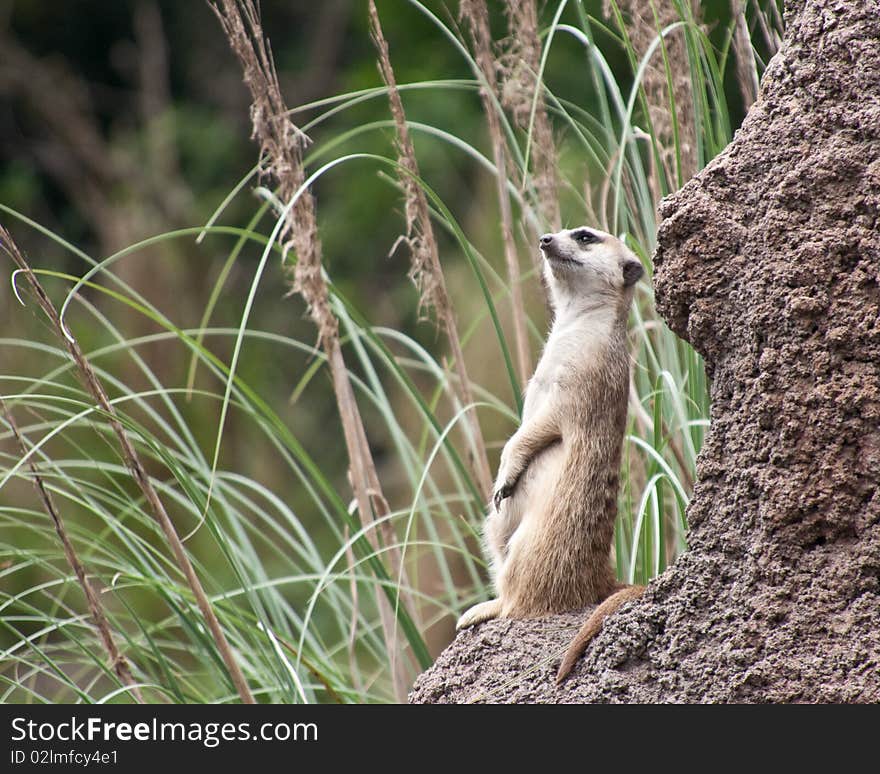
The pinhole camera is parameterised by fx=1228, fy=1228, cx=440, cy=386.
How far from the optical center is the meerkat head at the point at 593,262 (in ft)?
6.86

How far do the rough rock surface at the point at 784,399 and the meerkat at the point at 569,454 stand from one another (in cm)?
21

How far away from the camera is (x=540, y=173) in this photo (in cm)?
225

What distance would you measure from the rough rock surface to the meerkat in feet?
0.68

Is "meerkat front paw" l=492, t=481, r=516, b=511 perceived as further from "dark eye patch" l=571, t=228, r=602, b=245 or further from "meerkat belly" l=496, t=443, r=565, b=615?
"dark eye patch" l=571, t=228, r=602, b=245

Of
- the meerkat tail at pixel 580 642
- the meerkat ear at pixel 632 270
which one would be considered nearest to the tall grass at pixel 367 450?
the meerkat ear at pixel 632 270

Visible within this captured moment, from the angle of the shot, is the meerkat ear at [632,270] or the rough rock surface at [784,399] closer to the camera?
the rough rock surface at [784,399]

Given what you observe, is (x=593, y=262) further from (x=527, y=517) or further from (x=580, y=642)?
(x=580, y=642)

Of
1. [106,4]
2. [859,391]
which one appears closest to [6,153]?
[106,4]

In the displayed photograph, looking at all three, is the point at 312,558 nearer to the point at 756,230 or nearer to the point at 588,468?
the point at 588,468

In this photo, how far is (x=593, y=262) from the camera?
82.7 inches

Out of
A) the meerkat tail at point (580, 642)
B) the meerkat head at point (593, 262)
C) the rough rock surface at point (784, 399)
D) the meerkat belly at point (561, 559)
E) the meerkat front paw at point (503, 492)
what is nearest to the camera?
the rough rock surface at point (784, 399)

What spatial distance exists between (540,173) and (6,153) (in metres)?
7.48

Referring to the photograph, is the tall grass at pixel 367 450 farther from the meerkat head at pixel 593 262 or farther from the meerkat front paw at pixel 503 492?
the meerkat front paw at pixel 503 492

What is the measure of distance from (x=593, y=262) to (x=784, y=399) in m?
0.77
